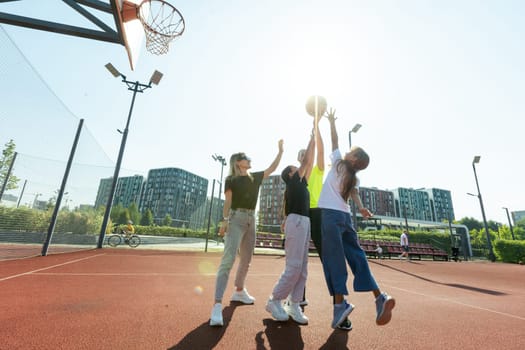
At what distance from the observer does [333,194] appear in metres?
2.81

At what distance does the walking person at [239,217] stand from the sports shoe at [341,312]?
123cm

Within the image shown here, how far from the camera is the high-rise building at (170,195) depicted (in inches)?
4938

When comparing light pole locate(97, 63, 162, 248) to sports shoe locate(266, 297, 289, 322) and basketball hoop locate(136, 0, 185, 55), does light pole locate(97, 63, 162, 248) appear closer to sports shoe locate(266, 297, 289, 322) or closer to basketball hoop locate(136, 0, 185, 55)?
basketball hoop locate(136, 0, 185, 55)

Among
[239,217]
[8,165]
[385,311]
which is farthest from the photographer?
[8,165]

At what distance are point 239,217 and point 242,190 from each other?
35cm

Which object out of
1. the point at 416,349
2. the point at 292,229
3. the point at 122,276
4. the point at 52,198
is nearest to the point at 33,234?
the point at 52,198

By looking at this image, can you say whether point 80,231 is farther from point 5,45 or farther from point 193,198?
point 193,198

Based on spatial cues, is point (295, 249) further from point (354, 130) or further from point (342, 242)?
point (354, 130)

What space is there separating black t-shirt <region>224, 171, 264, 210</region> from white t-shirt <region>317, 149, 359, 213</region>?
0.91 metres

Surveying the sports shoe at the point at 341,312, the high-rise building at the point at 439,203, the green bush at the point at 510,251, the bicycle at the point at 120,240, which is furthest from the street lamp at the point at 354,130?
the high-rise building at the point at 439,203

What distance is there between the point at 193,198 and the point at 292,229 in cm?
14084

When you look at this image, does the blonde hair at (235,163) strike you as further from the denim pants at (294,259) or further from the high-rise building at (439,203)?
the high-rise building at (439,203)

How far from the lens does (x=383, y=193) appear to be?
115312mm

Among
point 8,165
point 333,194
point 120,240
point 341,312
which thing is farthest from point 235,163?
point 120,240
